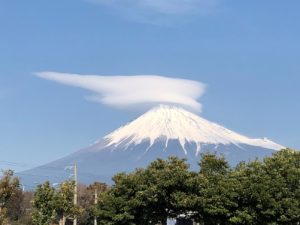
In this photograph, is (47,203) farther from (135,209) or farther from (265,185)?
(265,185)

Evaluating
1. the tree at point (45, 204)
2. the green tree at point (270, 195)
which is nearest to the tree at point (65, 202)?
the tree at point (45, 204)

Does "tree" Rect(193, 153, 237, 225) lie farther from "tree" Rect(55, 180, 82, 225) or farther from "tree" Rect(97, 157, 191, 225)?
"tree" Rect(55, 180, 82, 225)

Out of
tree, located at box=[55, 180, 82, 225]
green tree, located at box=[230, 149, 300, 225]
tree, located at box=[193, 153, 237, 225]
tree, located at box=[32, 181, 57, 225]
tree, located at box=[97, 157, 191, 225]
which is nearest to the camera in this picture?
green tree, located at box=[230, 149, 300, 225]

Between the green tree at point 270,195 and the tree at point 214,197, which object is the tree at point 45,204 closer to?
the tree at point 214,197

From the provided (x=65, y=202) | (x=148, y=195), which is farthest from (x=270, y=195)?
(x=65, y=202)

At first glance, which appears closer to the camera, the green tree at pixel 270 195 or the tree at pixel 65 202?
the green tree at pixel 270 195

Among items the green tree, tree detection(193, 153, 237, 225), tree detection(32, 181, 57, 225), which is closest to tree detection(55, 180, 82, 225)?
tree detection(32, 181, 57, 225)

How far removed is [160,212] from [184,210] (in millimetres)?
2133

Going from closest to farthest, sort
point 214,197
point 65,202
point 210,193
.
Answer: point 214,197
point 210,193
point 65,202

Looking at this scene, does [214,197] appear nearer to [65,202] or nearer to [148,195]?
[148,195]

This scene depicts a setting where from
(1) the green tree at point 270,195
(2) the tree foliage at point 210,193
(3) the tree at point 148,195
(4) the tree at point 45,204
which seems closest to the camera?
(1) the green tree at point 270,195

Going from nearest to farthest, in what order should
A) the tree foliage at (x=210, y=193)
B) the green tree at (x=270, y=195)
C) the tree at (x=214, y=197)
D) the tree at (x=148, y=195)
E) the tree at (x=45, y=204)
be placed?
the green tree at (x=270, y=195)
the tree foliage at (x=210, y=193)
the tree at (x=214, y=197)
the tree at (x=45, y=204)
the tree at (x=148, y=195)

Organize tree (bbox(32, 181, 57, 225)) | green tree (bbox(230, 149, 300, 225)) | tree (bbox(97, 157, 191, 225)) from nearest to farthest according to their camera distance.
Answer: green tree (bbox(230, 149, 300, 225))
tree (bbox(32, 181, 57, 225))
tree (bbox(97, 157, 191, 225))

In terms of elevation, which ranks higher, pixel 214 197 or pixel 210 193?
pixel 210 193
